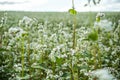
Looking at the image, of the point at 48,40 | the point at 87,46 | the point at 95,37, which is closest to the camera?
the point at 95,37

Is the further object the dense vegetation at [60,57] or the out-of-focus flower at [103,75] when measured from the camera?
the dense vegetation at [60,57]

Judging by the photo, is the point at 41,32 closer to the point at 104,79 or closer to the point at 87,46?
the point at 87,46

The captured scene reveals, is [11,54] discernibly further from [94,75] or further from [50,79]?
[94,75]

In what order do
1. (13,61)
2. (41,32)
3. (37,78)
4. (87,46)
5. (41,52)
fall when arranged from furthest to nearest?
(41,32) → (87,46) → (13,61) → (41,52) → (37,78)

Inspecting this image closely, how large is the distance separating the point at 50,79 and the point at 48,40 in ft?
10.9

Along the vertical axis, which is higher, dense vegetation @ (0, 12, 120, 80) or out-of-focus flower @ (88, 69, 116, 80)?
out-of-focus flower @ (88, 69, 116, 80)

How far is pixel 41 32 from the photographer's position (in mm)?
7312

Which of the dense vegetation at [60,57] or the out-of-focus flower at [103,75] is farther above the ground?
the out-of-focus flower at [103,75]

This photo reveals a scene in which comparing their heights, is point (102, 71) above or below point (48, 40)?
above

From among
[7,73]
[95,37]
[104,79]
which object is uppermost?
[95,37]

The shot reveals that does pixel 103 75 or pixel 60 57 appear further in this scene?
pixel 60 57

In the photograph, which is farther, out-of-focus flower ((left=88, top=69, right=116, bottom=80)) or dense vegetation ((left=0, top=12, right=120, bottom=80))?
dense vegetation ((left=0, top=12, right=120, bottom=80))

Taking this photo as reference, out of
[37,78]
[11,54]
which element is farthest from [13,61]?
[37,78]

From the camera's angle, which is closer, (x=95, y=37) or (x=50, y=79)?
(x=95, y=37)
